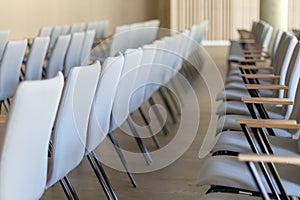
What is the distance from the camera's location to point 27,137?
2623 millimetres

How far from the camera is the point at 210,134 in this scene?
7277 mm

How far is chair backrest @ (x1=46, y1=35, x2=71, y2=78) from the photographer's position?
7.69m

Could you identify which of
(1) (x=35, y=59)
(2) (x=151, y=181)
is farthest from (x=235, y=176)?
(1) (x=35, y=59)

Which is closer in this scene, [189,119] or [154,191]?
[154,191]

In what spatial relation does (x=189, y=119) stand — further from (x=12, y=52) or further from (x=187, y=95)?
(x=12, y=52)

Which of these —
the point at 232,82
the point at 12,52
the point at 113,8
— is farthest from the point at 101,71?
the point at 113,8

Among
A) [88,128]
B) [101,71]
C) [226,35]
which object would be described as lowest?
[226,35]

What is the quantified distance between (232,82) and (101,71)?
3.41 m

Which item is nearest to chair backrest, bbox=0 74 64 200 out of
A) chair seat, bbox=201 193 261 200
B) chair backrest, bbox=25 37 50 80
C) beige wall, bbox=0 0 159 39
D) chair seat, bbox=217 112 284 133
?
chair seat, bbox=201 193 261 200

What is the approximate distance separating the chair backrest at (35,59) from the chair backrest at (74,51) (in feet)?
4.11

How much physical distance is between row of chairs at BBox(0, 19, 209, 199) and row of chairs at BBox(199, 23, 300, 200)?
2.25 feet

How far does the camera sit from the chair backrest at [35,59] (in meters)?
6.89

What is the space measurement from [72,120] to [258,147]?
51.9 inches

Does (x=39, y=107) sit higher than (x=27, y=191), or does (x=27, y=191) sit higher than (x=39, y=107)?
(x=39, y=107)
